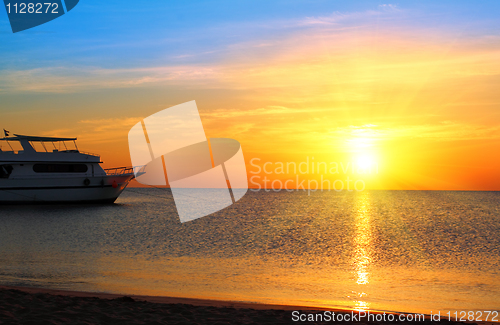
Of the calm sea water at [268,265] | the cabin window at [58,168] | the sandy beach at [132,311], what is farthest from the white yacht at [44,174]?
the sandy beach at [132,311]

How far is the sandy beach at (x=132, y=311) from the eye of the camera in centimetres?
762

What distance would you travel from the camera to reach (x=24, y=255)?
17578mm

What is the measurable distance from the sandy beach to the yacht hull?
39922 millimetres

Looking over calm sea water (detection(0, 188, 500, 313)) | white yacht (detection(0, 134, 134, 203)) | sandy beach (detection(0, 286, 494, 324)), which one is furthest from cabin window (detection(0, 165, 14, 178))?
sandy beach (detection(0, 286, 494, 324))

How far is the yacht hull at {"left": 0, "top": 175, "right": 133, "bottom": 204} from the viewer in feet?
150

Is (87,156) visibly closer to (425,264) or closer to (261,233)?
(261,233)

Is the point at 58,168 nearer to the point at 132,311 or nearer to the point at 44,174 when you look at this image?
the point at 44,174

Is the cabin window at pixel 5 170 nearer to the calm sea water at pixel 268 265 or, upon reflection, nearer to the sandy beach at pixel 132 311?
the calm sea water at pixel 268 265

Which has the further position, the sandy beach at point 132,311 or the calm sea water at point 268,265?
the calm sea water at point 268,265

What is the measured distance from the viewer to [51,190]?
4591cm

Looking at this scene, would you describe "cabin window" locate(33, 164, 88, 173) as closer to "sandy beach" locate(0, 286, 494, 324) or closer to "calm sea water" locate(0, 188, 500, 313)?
"calm sea water" locate(0, 188, 500, 313)

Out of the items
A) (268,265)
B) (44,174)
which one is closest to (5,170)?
(44,174)

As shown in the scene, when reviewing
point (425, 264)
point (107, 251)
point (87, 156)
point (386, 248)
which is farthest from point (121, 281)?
point (87, 156)

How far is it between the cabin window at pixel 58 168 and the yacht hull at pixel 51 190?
0.91 metres
